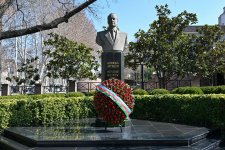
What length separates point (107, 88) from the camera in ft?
25.7

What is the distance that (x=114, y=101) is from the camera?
7.57 metres

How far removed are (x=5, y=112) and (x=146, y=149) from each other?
489cm

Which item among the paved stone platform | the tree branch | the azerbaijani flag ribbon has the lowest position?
the paved stone platform

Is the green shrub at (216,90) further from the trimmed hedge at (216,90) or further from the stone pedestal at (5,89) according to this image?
the stone pedestal at (5,89)

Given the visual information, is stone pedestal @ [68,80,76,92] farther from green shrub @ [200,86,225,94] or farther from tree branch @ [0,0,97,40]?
tree branch @ [0,0,97,40]

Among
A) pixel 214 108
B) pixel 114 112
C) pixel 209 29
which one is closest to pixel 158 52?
pixel 209 29

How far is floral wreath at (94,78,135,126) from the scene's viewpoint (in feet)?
25.0

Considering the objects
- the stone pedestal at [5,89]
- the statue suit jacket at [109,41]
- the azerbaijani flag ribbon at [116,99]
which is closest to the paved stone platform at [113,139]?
the azerbaijani flag ribbon at [116,99]

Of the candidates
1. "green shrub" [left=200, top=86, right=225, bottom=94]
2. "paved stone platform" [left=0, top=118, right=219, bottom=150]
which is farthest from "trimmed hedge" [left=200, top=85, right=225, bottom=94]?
"paved stone platform" [left=0, top=118, right=219, bottom=150]

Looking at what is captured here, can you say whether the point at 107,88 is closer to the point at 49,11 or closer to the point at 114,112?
the point at 114,112

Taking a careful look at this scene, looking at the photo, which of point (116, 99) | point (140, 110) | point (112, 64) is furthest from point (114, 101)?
point (140, 110)

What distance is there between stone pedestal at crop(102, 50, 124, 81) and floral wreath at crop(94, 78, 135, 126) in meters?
1.73

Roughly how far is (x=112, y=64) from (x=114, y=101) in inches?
95.7

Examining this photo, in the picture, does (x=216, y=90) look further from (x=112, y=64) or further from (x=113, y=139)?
(x=113, y=139)
